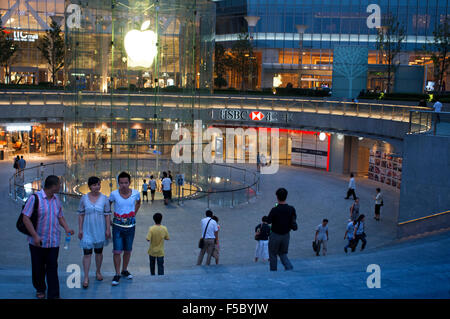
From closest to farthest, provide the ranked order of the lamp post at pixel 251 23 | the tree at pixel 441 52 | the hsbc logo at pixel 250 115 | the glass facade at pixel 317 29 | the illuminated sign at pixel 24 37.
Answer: the hsbc logo at pixel 250 115 < the tree at pixel 441 52 < the lamp post at pixel 251 23 < the illuminated sign at pixel 24 37 < the glass facade at pixel 317 29

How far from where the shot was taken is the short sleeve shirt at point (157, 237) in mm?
10317

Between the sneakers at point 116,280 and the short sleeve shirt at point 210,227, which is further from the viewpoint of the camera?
the short sleeve shirt at point 210,227

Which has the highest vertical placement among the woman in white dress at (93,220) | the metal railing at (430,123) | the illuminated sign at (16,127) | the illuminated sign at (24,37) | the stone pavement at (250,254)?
the illuminated sign at (24,37)

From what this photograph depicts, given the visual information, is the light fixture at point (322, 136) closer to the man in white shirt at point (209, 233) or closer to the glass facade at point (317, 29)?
the man in white shirt at point (209, 233)

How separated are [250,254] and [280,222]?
22.7 feet

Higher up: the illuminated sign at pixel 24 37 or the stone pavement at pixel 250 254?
the illuminated sign at pixel 24 37

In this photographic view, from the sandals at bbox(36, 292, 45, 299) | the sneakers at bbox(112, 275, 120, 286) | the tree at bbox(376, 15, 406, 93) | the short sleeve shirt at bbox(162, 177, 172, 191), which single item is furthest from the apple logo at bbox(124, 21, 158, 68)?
the tree at bbox(376, 15, 406, 93)

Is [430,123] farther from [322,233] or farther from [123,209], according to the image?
[123,209]

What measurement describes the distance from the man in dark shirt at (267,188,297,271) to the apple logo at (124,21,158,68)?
14823 mm

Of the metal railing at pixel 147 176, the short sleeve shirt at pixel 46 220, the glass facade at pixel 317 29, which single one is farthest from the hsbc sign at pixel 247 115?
the glass facade at pixel 317 29

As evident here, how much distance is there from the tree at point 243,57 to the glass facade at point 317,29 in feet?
12.1

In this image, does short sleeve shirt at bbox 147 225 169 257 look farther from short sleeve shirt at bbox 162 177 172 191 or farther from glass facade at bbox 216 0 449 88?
glass facade at bbox 216 0 449 88

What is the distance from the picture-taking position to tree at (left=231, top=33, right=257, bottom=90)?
53.8 meters

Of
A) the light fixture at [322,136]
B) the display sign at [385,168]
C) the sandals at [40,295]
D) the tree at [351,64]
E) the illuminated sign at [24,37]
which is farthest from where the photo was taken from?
the illuminated sign at [24,37]
